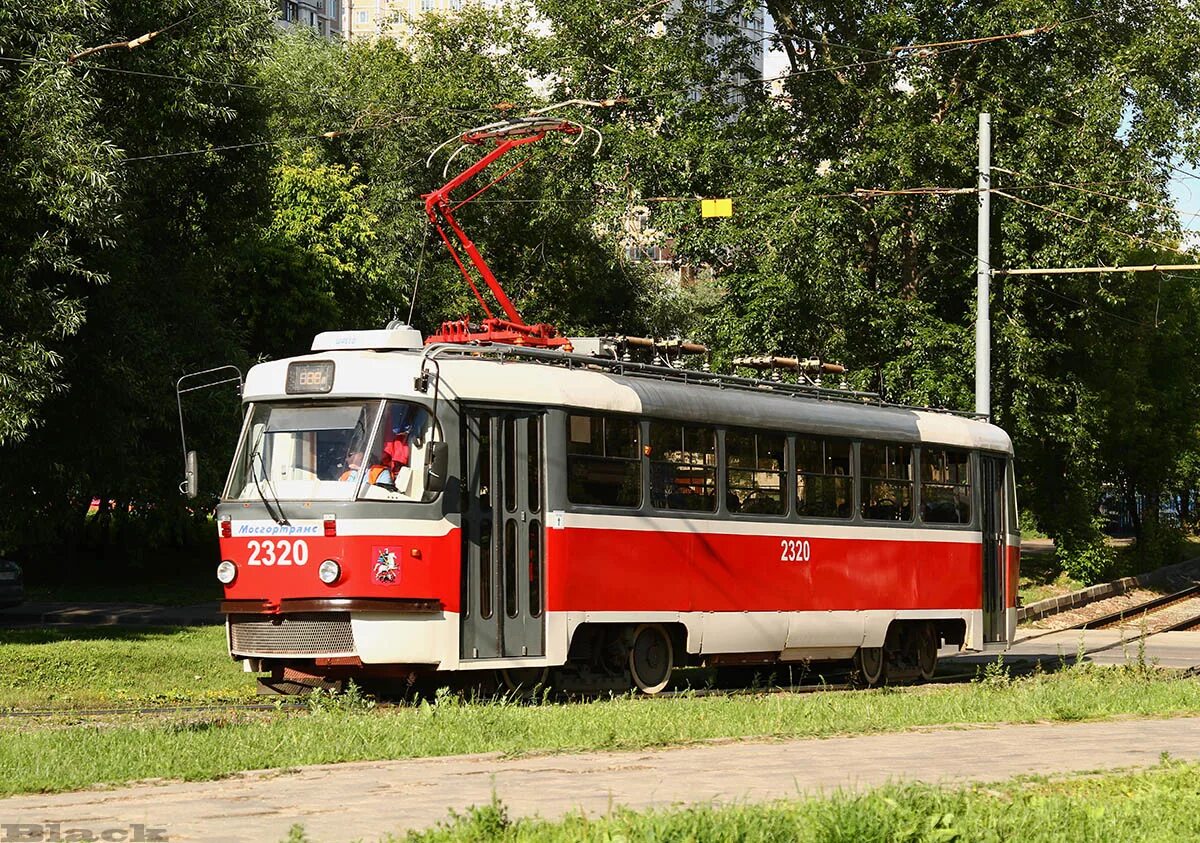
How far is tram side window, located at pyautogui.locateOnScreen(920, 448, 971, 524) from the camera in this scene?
2222 centimetres

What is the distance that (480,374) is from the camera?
16.0 metres

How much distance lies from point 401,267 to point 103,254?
68.8 feet

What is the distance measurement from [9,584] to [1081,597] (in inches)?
889

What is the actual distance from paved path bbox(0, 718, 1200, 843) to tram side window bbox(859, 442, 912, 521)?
8.32 meters

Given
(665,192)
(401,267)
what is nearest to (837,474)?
(665,192)

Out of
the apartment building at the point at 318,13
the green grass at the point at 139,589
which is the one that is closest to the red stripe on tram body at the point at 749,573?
the green grass at the point at 139,589

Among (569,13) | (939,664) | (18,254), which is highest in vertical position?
(569,13)

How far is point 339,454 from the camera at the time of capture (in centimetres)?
1558

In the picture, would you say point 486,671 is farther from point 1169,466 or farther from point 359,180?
point 1169,466

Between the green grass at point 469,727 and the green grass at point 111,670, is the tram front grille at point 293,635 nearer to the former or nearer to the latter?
the green grass at point 469,727

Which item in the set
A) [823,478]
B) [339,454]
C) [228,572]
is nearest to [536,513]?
[339,454]

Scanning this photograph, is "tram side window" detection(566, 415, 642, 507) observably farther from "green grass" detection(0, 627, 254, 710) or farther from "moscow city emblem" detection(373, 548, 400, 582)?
"green grass" detection(0, 627, 254, 710)

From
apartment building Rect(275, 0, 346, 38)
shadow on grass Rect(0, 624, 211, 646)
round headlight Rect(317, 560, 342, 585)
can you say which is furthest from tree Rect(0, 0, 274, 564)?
apartment building Rect(275, 0, 346, 38)

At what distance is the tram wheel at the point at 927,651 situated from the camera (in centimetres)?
2270
